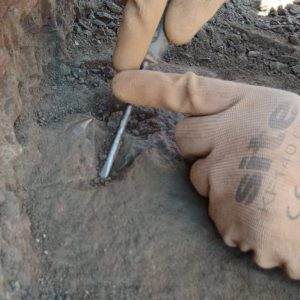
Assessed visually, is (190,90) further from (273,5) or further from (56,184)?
(273,5)

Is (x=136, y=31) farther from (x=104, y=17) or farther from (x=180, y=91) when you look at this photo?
(x=104, y=17)

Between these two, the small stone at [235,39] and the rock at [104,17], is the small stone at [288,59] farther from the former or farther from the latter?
the rock at [104,17]

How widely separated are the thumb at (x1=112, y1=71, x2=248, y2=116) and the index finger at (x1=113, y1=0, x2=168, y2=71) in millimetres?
55

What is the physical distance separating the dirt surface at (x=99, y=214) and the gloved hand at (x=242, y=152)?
7 centimetres

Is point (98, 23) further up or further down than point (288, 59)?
further down

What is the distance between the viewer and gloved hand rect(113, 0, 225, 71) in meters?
1.54

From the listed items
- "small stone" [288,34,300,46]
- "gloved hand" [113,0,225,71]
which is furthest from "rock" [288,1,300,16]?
"gloved hand" [113,0,225,71]

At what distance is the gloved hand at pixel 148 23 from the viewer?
5.04 ft

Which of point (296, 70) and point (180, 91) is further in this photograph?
point (296, 70)

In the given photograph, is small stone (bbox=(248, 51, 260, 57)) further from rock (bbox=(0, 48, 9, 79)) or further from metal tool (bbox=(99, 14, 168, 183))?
rock (bbox=(0, 48, 9, 79))

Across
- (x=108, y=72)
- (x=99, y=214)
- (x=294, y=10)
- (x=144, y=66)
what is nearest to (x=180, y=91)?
→ (x=144, y=66)

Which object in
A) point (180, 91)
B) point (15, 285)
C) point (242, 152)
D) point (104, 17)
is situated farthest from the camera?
point (104, 17)

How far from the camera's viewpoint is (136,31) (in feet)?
5.10

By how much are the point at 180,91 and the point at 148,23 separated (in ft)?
0.72
